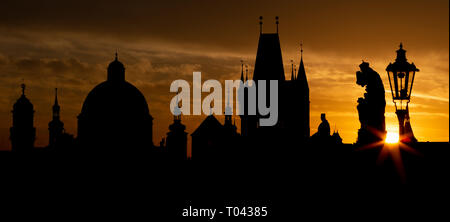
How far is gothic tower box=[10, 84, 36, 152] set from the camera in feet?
470

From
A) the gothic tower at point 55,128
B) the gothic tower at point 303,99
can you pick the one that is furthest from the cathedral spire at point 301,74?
the gothic tower at point 55,128

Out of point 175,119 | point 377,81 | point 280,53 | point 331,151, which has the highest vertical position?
point 280,53

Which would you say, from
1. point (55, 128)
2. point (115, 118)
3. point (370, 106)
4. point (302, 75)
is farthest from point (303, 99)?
point (370, 106)

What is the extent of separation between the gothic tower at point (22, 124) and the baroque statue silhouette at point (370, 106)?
132777mm

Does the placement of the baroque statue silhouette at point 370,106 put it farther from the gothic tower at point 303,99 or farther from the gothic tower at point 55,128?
the gothic tower at point 55,128

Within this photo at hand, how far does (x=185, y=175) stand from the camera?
2394cm

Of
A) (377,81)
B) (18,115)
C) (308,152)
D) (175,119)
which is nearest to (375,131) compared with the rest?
(377,81)

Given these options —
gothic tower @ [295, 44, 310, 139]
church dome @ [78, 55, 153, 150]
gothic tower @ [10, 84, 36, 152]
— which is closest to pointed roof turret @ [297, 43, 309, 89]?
gothic tower @ [295, 44, 310, 139]

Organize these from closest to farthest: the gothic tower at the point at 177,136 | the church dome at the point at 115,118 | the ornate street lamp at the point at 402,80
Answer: the ornate street lamp at the point at 402,80, the church dome at the point at 115,118, the gothic tower at the point at 177,136

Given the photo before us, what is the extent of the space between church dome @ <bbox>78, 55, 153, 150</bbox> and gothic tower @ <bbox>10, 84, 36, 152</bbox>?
31202 mm

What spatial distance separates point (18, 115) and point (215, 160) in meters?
131

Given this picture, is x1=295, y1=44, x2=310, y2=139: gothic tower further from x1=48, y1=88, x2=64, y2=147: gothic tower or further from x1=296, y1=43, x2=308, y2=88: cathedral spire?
x1=48, y1=88, x2=64, y2=147: gothic tower

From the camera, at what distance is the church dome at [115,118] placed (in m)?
114
